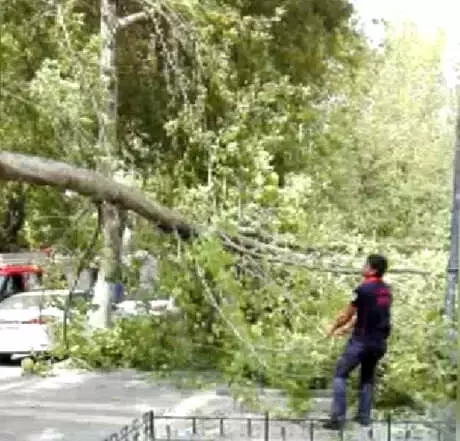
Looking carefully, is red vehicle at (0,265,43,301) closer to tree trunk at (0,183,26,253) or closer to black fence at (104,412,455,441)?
tree trunk at (0,183,26,253)

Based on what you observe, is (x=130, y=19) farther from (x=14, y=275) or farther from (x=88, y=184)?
(x=14, y=275)

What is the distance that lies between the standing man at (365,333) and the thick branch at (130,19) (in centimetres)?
139

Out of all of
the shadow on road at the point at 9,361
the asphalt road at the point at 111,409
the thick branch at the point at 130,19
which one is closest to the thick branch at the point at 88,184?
the asphalt road at the point at 111,409

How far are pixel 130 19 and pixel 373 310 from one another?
1.70m

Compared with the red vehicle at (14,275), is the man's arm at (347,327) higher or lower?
lower

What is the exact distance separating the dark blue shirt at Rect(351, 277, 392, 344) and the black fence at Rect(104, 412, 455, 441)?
0.93 feet

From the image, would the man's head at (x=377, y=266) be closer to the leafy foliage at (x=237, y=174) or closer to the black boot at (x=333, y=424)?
the leafy foliage at (x=237, y=174)

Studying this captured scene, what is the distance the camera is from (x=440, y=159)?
5.12m

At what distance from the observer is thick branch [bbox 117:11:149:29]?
382 cm

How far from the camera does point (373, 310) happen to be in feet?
9.57

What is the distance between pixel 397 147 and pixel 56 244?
9.37 feet

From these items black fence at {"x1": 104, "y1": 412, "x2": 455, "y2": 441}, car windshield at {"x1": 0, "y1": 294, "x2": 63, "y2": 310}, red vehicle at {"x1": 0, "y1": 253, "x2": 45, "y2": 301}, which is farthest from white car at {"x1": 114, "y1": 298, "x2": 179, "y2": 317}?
red vehicle at {"x1": 0, "y1": 253, "x2": 45, "y2": 301}

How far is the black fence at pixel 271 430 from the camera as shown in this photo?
2357 mm

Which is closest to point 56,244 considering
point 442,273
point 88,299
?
point 88,299
